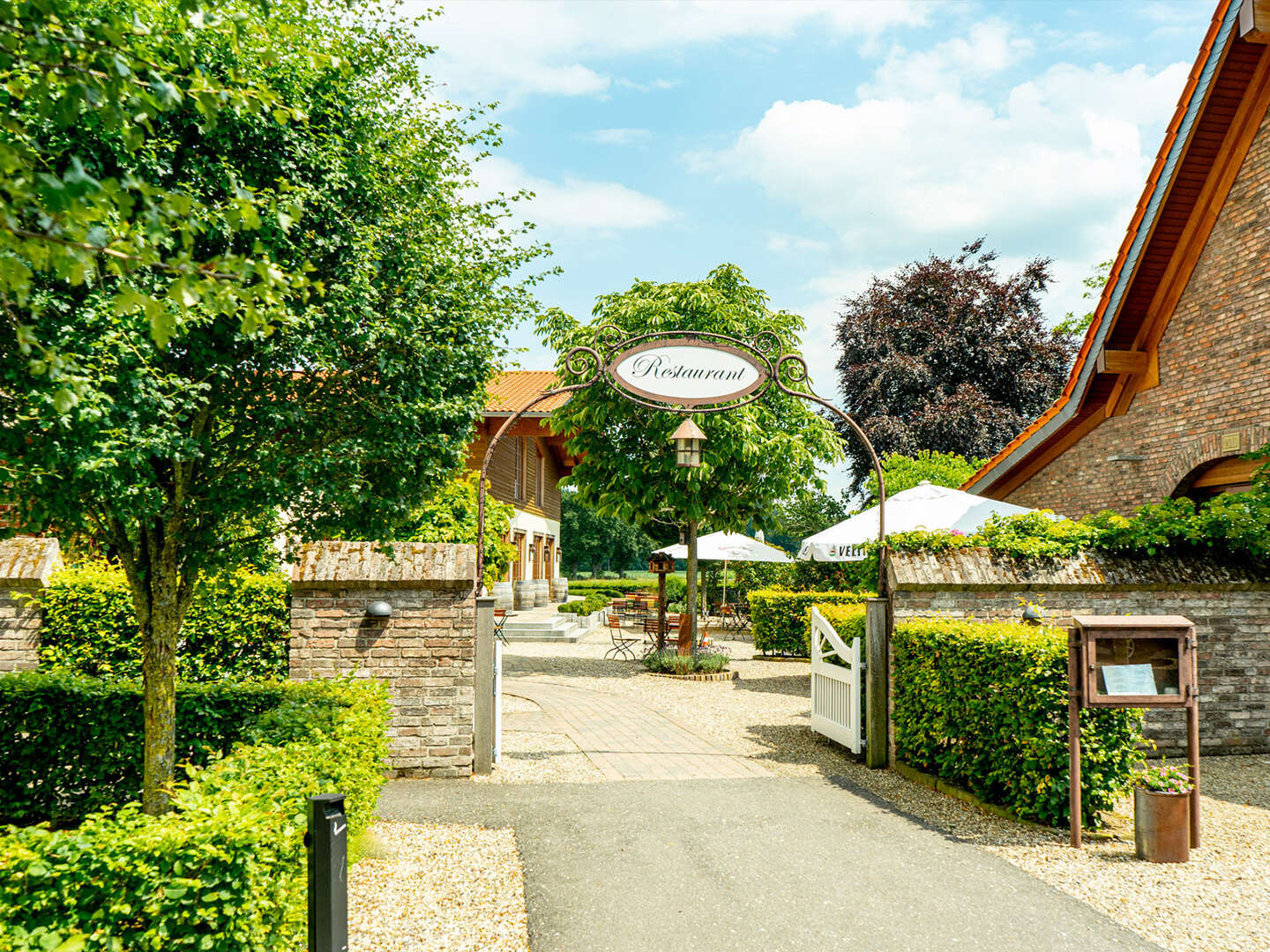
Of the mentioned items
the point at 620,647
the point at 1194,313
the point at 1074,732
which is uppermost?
the point at 1194,313

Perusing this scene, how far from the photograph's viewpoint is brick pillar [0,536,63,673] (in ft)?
25.6

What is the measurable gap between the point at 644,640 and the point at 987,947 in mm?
15067

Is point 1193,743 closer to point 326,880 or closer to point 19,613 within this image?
point 326,880

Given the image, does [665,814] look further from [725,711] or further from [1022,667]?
[725,711]

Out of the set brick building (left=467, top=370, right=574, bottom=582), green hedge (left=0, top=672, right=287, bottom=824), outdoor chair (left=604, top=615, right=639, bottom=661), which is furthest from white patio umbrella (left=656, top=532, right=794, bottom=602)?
green hedge (left=0, top=672, right=287, bottom=824)

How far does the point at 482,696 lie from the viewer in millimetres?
7793

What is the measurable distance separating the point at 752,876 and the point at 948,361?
2413 cm

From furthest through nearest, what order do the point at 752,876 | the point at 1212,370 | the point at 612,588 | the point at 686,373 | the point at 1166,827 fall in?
the point at 612,588 → the point at 1212,370 → the point at 686,373 → the point at 1166,827 → the point at 752,876

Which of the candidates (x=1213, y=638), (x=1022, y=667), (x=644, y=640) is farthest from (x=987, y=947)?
(x=644, y=640)

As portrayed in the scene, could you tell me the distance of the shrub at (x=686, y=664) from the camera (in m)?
15.0

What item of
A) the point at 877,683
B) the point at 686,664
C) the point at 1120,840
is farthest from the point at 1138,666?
the point at 686,664

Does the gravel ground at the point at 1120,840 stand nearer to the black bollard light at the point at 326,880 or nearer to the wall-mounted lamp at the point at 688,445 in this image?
the wall-mounted lamp at the point at 688,445

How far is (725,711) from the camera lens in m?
11.6

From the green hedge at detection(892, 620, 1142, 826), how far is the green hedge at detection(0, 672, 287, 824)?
525 centimetres
